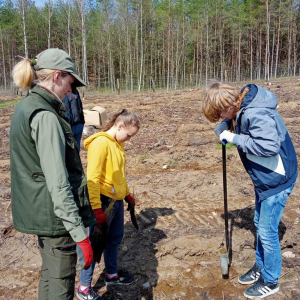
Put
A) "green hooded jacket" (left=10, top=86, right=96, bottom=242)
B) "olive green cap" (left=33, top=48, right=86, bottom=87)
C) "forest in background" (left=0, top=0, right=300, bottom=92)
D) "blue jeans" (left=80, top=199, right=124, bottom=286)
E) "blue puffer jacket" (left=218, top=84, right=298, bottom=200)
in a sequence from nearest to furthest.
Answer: "green hooded jacket" (left=10, top=86, right=96, bottom=242) < "olive green cap" (left=33, top=48, right=86, bottom=87) < "blue puffer jacket" (left=218, top=84, right=298, bottom=200) < "blue jeans" (left=80, top=199, right=124, bottom=286) < "forest in background" (left=0, top=0, right=300, bottom=92)

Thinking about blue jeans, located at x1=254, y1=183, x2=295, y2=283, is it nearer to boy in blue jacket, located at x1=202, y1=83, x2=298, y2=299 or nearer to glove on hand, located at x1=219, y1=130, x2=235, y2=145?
→ boy in blue jacket, located at x1=202, y1=83, x2=298, y2=299

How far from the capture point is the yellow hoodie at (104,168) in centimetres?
232

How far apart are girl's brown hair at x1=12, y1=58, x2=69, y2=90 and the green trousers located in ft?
2.82

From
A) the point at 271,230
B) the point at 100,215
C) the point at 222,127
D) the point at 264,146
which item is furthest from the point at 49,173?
the point at 271,230

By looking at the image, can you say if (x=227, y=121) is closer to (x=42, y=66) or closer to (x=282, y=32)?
(x=42, y=66)

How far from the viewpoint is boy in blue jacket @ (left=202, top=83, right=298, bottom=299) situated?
2205 mm

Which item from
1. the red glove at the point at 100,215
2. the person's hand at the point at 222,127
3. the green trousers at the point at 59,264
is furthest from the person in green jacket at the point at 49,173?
the person's hand at the point at 222,127

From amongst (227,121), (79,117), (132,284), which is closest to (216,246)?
(132,284)

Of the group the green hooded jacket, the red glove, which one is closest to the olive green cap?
the green hooded jacket

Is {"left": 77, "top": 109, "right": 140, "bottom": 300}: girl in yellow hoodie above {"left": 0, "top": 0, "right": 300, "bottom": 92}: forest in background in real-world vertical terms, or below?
below

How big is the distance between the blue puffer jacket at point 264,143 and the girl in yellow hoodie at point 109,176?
83 centimetres

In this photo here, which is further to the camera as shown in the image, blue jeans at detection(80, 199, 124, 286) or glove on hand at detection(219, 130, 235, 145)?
blue jeans at detection(80, 199, 124, 286)

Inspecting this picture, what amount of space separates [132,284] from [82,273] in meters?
0.61

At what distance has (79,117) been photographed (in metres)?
4.04
